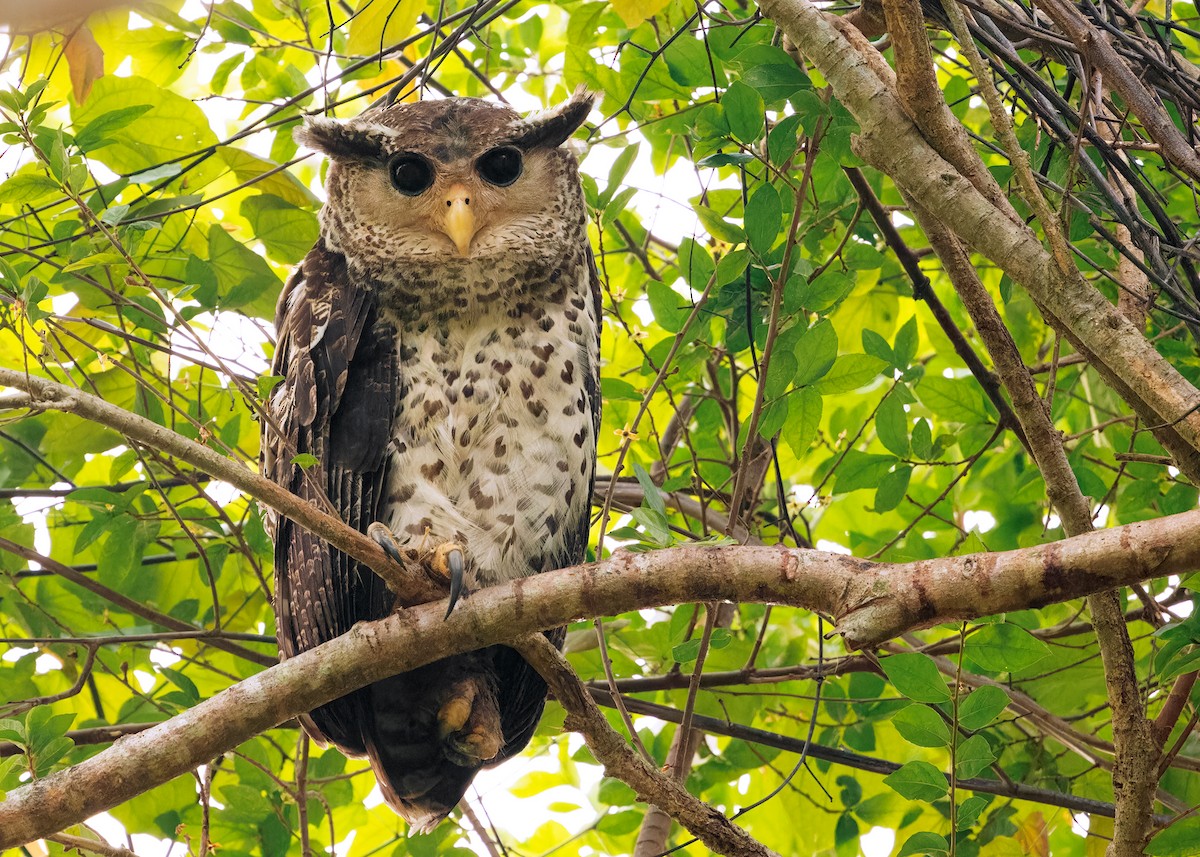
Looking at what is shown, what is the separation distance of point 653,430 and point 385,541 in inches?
40.3

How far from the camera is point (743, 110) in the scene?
267 cm

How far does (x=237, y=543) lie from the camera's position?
3.63 metres

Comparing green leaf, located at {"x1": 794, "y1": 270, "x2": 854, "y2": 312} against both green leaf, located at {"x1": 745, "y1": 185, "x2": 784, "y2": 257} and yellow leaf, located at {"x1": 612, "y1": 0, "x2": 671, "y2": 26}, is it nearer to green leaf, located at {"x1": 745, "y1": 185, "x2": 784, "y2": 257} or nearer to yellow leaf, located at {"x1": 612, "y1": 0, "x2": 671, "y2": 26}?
green leaf, located at {"x1": 745, "y1": 185, "x2": 784, "y2": 257}

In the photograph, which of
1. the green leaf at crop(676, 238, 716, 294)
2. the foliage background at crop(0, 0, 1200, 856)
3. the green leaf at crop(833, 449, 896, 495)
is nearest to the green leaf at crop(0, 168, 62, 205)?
the foliage background at crop(0, 0, 1200, 856)

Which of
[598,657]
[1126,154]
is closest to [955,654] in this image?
[598,657]

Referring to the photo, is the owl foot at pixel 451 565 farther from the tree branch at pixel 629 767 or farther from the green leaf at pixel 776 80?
the green leaf at pixel 776 80

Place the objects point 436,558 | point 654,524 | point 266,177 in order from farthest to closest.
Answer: point 266,177 < point 436,558 < point 654,524

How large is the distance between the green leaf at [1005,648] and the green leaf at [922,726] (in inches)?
6.1

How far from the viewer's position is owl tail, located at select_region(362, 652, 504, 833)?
300 centimetres

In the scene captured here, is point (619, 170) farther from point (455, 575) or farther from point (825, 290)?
point (455, 575)

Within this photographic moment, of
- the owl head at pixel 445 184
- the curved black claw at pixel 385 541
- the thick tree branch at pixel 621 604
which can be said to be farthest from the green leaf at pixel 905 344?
the curved black claw at pixel 385 541

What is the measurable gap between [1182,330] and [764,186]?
1468mm

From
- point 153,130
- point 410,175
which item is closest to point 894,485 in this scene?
point 410,175

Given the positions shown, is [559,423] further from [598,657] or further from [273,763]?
[273,763]
